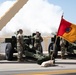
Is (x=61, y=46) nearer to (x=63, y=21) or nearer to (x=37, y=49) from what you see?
(x=37, y=49)

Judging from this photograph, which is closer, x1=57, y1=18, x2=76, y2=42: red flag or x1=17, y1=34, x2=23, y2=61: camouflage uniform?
x1=57, y1=18, x2=76, y2=42: red flag

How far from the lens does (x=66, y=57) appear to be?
19.8m

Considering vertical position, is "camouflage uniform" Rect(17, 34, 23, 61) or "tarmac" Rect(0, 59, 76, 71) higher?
"camouflage uniform" Rect(17, 34, 23, 61)

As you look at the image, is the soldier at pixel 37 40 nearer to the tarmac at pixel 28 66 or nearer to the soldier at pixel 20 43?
the soldier at pixel 20 43

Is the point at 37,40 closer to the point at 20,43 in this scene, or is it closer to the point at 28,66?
the point at 20,43

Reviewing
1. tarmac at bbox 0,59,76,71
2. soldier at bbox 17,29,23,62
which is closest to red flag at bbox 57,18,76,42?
tarmac at bbox 0,59,76,71

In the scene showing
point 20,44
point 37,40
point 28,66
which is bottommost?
point 28,66

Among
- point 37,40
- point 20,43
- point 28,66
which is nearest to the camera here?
point 28,66

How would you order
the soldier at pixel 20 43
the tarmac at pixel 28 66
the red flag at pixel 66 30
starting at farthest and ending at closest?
the soldier at pixel 20 43 < the red flag at pixel 66 30 < the tarmac at pixel 28 66

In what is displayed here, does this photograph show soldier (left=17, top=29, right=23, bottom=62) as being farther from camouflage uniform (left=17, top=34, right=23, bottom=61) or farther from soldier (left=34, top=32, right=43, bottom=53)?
soldier (left=34, top=32, right=43, bottom=53)

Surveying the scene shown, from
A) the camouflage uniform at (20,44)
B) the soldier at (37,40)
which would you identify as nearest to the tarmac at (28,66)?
the camouflage uniform at (20,44)

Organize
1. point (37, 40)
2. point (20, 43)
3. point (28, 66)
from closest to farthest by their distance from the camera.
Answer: point (28, 66)
point (20, 43)
point (37, 40)

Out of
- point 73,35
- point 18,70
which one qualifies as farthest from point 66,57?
point 18,70

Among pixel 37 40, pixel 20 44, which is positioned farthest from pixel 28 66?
pixel 37 40
